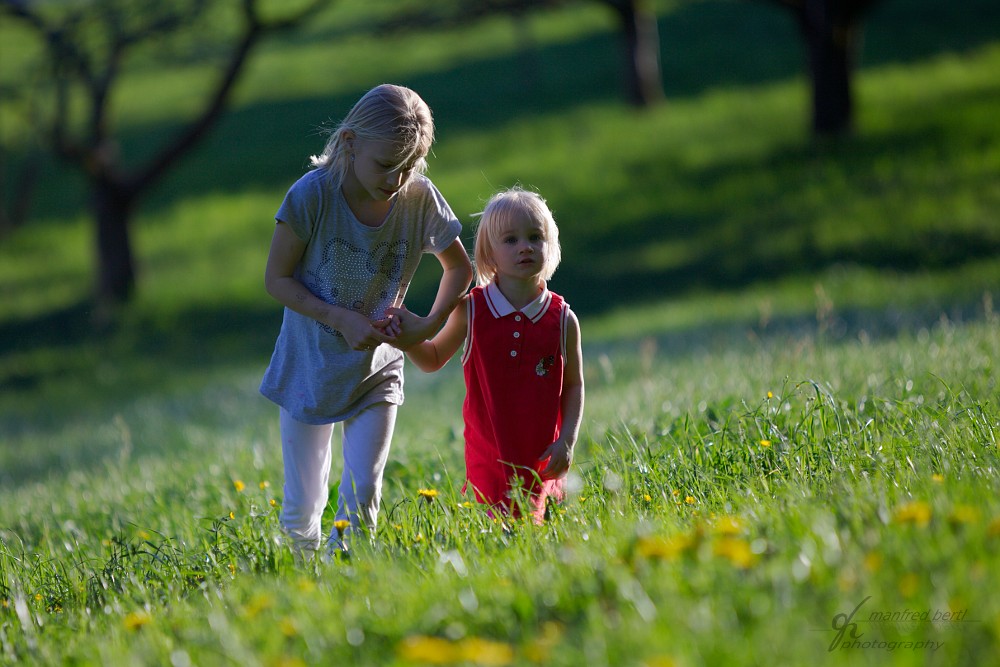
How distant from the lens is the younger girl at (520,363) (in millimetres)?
3322

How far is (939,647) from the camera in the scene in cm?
175

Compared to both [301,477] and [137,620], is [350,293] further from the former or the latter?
[137,620]

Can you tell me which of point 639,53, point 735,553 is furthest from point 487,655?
point 639,53

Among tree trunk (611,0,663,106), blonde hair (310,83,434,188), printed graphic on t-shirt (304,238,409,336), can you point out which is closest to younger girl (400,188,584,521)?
printed graphic on t-shirt (304,238,409,336)

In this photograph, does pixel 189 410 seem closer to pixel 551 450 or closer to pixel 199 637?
pixel 551 450

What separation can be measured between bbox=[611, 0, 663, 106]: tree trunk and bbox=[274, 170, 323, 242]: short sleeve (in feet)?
55.8

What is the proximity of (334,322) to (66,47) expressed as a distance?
465 inches

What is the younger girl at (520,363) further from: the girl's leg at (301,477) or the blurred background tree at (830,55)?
the blurred background tree at (830,55)

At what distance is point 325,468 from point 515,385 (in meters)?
0.76

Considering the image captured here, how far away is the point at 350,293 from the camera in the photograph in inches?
136

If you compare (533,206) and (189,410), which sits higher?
(533,206)

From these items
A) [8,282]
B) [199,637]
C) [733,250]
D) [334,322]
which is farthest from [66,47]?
[199,637]

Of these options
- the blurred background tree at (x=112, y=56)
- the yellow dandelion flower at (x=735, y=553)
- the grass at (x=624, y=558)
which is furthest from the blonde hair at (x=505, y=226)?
the blurred background tree at (x=112, y=56)

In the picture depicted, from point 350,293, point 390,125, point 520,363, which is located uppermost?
point 390,125
